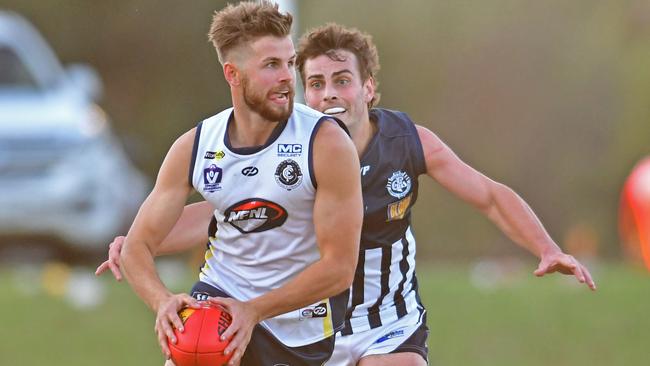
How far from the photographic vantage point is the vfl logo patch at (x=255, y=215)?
5551 millimetres

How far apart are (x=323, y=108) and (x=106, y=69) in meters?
16.9

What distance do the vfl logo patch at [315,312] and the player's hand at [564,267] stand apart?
92 centimetres

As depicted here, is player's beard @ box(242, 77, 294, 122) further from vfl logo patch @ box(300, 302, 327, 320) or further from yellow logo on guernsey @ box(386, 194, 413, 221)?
yellow logo on guernsey @ box(386, 194, 413, 221)

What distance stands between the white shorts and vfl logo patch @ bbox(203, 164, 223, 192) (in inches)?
46.1

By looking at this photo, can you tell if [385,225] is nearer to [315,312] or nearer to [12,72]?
[315,312]

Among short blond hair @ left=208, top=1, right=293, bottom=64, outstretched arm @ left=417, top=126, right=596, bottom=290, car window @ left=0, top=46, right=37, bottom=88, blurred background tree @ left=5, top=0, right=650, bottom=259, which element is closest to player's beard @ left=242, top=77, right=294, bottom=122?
short blond hair @ left=208, top=1, right=293, bottom=64

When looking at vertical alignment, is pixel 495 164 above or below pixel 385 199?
below

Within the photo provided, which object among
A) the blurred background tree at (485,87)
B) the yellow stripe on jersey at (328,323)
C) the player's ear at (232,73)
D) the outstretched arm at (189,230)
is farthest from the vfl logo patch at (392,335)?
the blurred background tree at (485,87)

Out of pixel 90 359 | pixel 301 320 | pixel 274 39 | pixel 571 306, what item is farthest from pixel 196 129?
pixel 571 306

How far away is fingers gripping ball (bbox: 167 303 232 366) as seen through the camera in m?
5.28

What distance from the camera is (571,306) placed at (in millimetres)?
12734

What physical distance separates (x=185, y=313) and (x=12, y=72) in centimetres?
1117

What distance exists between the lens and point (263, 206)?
219 inches

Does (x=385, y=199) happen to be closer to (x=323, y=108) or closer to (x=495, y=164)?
(x=323, y=108)
